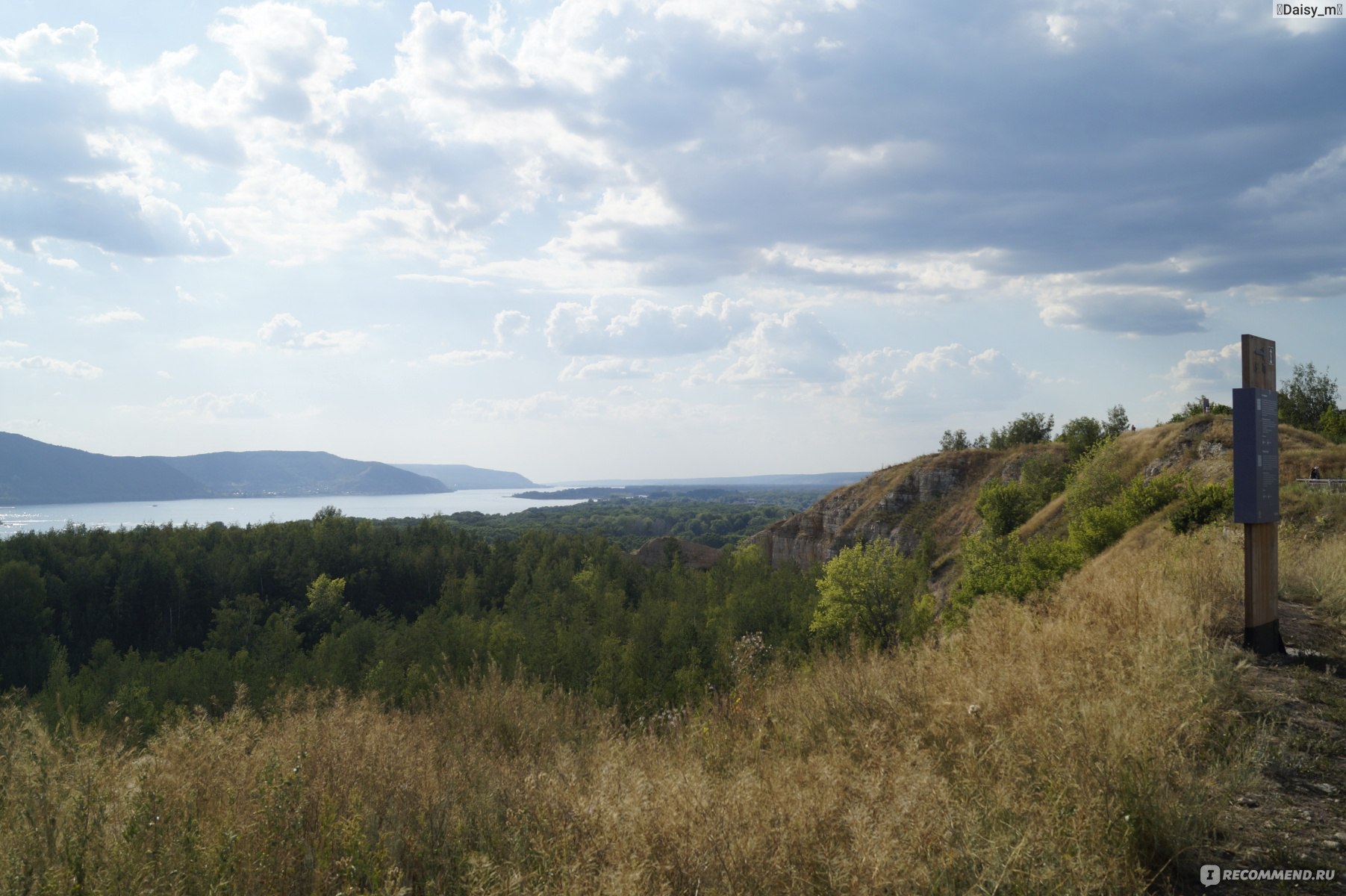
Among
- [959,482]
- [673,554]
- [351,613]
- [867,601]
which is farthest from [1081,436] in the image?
[351,613]

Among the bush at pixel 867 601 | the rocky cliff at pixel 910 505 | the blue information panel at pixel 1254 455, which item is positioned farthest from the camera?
the rocky cliff at pixel 910 505

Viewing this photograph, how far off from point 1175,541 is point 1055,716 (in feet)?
41.7

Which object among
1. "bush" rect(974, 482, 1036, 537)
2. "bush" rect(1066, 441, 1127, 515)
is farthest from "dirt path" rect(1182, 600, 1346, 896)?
"bush" rect(974, 482, 1036, 537)

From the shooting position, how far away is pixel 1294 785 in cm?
523

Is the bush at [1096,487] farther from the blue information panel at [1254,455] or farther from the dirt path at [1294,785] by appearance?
the dirt path at [1294,785]

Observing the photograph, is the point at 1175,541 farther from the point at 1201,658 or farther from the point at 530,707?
the point at 530,707

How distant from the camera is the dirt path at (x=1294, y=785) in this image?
4.23m

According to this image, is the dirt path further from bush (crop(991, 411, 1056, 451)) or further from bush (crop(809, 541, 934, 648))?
bush (crop(991, 411, 1056, 451))

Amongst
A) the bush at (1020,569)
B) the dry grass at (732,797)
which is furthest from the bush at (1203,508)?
the dry grass at (732,797)

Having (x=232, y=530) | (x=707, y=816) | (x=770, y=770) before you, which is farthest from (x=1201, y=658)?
(x=232, y=530)

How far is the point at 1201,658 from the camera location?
22.1ft

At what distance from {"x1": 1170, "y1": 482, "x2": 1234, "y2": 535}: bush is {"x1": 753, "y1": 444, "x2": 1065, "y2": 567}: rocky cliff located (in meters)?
40.2

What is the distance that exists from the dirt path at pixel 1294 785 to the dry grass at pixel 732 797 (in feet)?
0.72

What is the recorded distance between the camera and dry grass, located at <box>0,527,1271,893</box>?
4.04 meters
